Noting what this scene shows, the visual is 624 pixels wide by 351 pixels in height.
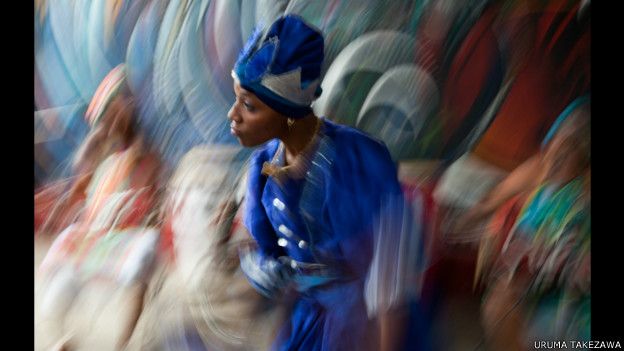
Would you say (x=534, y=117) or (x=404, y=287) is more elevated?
(x=534, y=117)

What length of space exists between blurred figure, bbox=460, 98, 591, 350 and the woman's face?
56 centimetres

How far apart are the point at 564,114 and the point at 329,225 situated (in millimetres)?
615

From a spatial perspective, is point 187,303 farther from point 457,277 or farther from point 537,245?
point 537,245

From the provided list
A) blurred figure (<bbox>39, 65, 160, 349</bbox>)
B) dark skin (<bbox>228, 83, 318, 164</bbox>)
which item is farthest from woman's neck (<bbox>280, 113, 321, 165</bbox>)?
blurred figure (<bbox>39, 65, 160, 349</bbox>)

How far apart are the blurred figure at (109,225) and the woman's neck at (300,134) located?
1.48 feet

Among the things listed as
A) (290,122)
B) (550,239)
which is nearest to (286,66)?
(290,122)

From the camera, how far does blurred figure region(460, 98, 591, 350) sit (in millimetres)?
2367

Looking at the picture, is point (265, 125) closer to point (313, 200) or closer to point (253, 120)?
point (253, 120)

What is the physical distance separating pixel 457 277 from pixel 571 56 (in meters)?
0.58

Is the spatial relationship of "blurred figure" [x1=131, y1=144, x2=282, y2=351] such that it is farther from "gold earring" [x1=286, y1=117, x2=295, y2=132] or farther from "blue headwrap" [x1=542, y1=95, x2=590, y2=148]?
"blue headwrap" [x1=542, y1=95, x2=590, y2=148]

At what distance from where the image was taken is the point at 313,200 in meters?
2.50

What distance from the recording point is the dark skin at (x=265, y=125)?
8.23 ft
